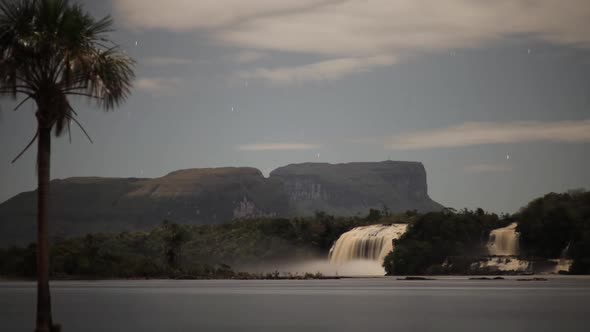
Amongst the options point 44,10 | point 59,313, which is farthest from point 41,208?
point 59,313

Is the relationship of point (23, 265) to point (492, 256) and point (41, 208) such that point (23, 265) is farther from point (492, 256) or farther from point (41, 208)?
point (41, 208)

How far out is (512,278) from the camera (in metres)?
160

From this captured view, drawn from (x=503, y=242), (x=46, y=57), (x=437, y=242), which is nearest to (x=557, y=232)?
(x=503, y=242)

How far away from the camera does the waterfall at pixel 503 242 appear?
573 ft

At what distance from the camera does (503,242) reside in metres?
179

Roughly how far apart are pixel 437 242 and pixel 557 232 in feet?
93.0

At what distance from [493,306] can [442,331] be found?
102 ft

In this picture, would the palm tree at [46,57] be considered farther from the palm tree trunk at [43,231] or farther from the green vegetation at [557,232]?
the green vegetation at [557,232]

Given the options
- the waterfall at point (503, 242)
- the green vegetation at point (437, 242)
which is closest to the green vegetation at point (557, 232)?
the waterfall at point (503, 242)

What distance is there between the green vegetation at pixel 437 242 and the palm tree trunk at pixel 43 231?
157 meters

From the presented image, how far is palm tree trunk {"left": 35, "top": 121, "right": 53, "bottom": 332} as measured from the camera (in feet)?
106

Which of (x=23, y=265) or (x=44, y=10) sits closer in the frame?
(x=44, y=10)

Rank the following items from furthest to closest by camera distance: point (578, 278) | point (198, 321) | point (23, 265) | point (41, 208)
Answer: point (23, 265) → point (578, 278) → point (198, 321) → point (41, 208)

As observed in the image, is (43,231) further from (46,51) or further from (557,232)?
(557,232)
